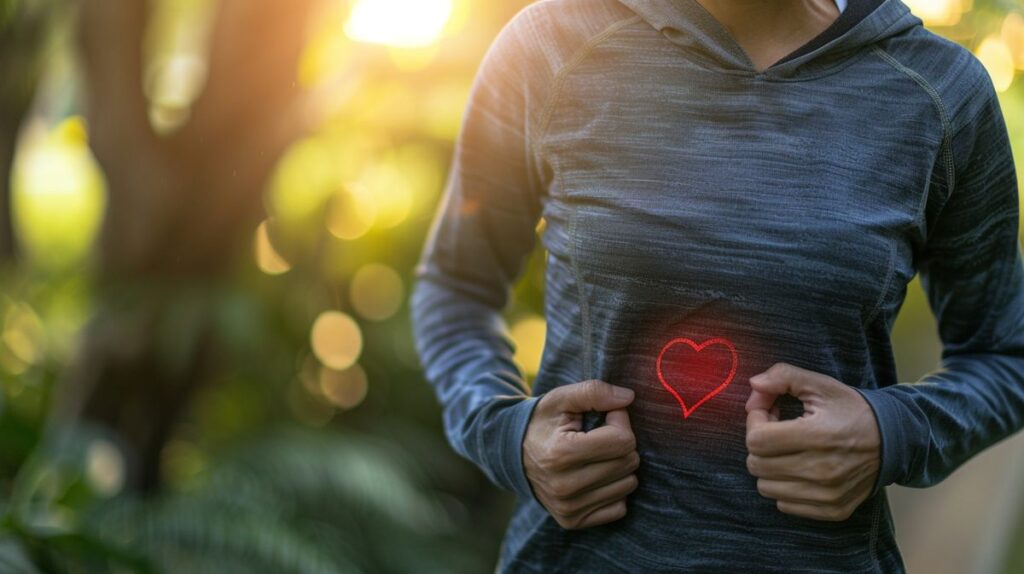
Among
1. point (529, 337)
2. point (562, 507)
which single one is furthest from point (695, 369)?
point (529, 337)

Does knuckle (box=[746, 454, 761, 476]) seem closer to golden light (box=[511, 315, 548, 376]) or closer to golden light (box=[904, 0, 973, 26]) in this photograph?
golden light (box=[904, 0, 973, 26])

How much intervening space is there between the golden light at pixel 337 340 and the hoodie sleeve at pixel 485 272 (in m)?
2.09

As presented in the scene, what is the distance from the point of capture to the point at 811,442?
754mm

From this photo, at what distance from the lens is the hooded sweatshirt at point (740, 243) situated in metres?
0.76

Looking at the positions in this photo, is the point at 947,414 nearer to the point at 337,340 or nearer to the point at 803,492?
the point at 803,492

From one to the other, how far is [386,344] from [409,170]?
1.87 feet

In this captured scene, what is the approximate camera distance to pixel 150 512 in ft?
7.35

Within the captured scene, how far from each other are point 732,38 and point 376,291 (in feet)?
8.26

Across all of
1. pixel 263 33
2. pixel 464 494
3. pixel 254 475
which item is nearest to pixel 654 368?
pixel 263 33

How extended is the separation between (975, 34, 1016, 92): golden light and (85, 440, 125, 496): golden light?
6.47 ft

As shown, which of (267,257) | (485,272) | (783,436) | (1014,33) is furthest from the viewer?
(267,257)

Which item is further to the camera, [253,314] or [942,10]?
[253,314]

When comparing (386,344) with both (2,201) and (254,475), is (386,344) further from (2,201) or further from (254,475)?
(2,201)

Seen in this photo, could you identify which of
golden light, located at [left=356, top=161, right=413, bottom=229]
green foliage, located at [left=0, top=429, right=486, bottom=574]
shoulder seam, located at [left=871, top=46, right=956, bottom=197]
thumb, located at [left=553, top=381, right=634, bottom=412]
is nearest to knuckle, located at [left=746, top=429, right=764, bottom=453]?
thumb, located at [left=553, top=381, right=634, bottom=412]
